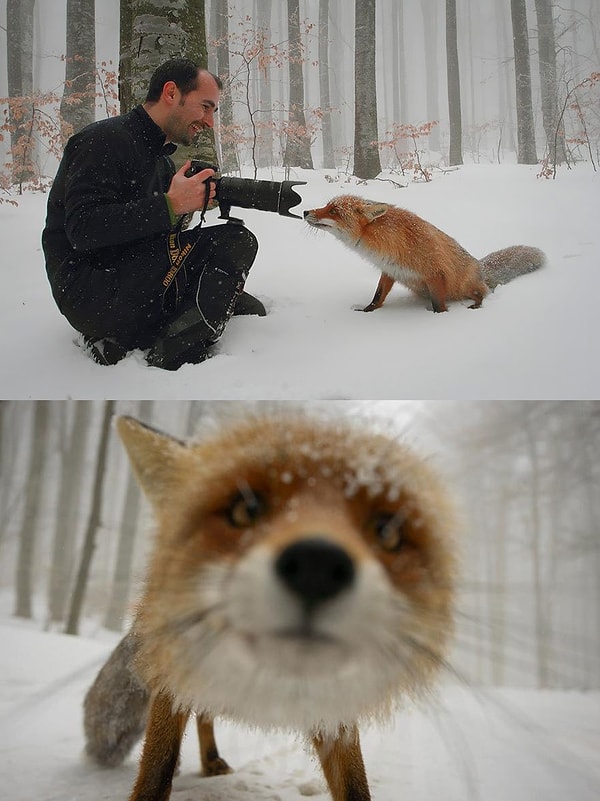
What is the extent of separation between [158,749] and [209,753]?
20cm

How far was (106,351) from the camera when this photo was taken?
152 cm

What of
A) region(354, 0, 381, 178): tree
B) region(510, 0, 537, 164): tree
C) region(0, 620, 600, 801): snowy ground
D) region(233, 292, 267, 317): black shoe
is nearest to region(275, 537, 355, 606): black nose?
region(0, 620, 600, 801): snowy ground

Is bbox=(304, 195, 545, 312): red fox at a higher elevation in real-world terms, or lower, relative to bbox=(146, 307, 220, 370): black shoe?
higher

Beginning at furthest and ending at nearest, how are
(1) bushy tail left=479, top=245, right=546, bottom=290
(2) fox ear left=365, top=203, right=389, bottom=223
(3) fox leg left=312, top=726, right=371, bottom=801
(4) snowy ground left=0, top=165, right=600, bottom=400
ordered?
1. (2) fox ear left=365, top=203, right=389, bottom=223
2. (1) bushy tail left=479, top=245, right=546, bottom=290
3. (4) snowy ground left=0, top=165, right=600, bottom=400
4. (3) fox leg left=312, top=726, right=371, bottom=801

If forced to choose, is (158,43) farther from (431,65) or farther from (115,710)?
(115,710)

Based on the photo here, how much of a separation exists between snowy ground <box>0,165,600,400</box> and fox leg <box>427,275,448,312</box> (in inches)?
1.8

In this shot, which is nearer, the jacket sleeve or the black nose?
the black nose

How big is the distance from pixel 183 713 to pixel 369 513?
1.64 ft

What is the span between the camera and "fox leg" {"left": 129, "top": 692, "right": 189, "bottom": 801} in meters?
0.85

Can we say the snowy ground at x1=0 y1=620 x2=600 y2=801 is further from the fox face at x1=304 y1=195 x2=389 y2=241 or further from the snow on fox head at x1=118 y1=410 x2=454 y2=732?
the fox face at x1=304 y1=195 x2=389 y2=241

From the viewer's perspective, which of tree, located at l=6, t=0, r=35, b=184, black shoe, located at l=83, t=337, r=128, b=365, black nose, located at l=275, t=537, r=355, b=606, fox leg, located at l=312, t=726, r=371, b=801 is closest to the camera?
black nose, located at l=275, t=537, r=355, b=606

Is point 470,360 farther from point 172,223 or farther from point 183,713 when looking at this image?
point 183,713

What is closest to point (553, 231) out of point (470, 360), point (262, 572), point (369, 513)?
point (470, 360)

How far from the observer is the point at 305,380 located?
4.62 ft
